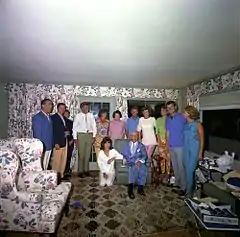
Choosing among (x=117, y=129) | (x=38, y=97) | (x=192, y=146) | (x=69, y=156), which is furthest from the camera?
(x=38, y=97)

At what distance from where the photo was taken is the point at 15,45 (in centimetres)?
242

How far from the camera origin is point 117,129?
5.07 meters

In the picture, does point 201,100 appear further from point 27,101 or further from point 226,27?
point 27,101

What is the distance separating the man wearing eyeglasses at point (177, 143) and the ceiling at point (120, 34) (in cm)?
95

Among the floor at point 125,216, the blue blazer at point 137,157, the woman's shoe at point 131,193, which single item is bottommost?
the floor at point 125,216

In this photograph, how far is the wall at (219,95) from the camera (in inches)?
146

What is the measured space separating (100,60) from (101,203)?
197cm

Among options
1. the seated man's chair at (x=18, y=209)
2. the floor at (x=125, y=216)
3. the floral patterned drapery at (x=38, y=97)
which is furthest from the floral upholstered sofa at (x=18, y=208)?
the floral patterned drapery at (x=38, y=97)

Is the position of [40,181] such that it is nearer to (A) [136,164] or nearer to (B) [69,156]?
(A) [136,164]

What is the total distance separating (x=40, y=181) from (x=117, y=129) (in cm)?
236

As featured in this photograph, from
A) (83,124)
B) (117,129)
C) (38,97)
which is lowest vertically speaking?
(117,129)

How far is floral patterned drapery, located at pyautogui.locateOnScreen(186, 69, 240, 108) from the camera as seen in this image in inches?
145

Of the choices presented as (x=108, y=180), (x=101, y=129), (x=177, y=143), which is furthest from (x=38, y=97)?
(x=177, y=143)

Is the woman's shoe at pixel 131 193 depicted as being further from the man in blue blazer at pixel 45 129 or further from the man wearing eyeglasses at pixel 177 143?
the man in blue blazer at pixel 45 129
